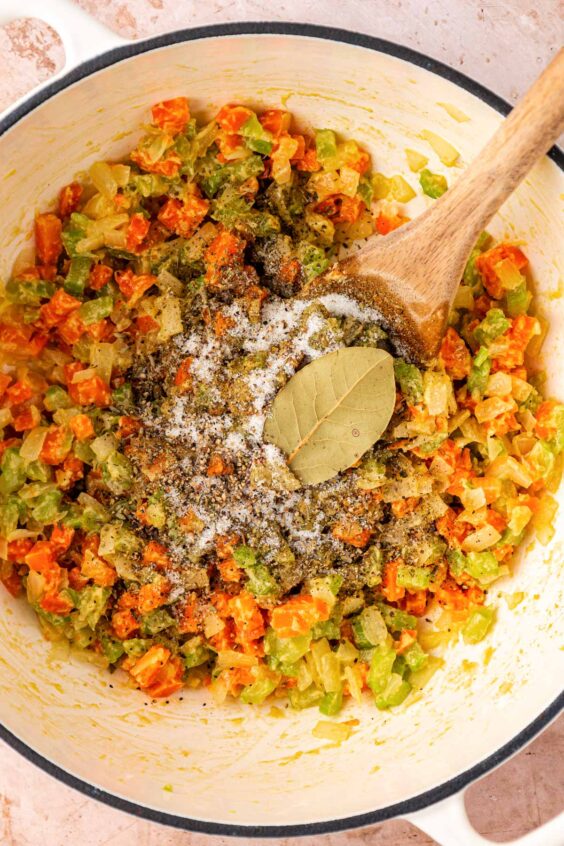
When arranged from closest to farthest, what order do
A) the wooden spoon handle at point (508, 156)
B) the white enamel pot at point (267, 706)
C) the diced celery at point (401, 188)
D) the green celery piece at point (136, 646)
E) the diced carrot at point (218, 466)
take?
the wooden spoon handle at point (508, 156), the white enamel pot at point (267, 706), the diced carrot at point (218, 466), the green celery piece at point (136, 646), the diced celery at point (401, 188)

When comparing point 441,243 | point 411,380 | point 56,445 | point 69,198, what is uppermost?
point 441,243

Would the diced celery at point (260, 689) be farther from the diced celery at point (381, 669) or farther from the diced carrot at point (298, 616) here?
the diced celery at point (381, 669)

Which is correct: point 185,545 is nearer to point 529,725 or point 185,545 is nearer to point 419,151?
point 529,725

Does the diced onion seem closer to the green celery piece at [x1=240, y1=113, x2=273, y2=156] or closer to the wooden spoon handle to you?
the green celery piece at [x1=240, y1=113, x2=273, y2=156]

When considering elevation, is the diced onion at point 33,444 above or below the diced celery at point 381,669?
below

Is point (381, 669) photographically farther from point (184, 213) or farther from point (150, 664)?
point (184, 213)

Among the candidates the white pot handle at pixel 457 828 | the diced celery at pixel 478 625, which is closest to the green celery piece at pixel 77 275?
the diced celery at pixel 478 625

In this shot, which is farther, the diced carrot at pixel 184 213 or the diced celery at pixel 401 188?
the diced celery at pixel 401 188

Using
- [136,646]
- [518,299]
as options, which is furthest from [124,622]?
[518,299]

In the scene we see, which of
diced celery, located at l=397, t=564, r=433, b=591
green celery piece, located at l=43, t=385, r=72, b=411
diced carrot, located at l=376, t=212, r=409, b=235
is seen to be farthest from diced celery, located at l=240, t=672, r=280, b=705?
diced carrot, located at l=376, t=212, r=409, b=235
